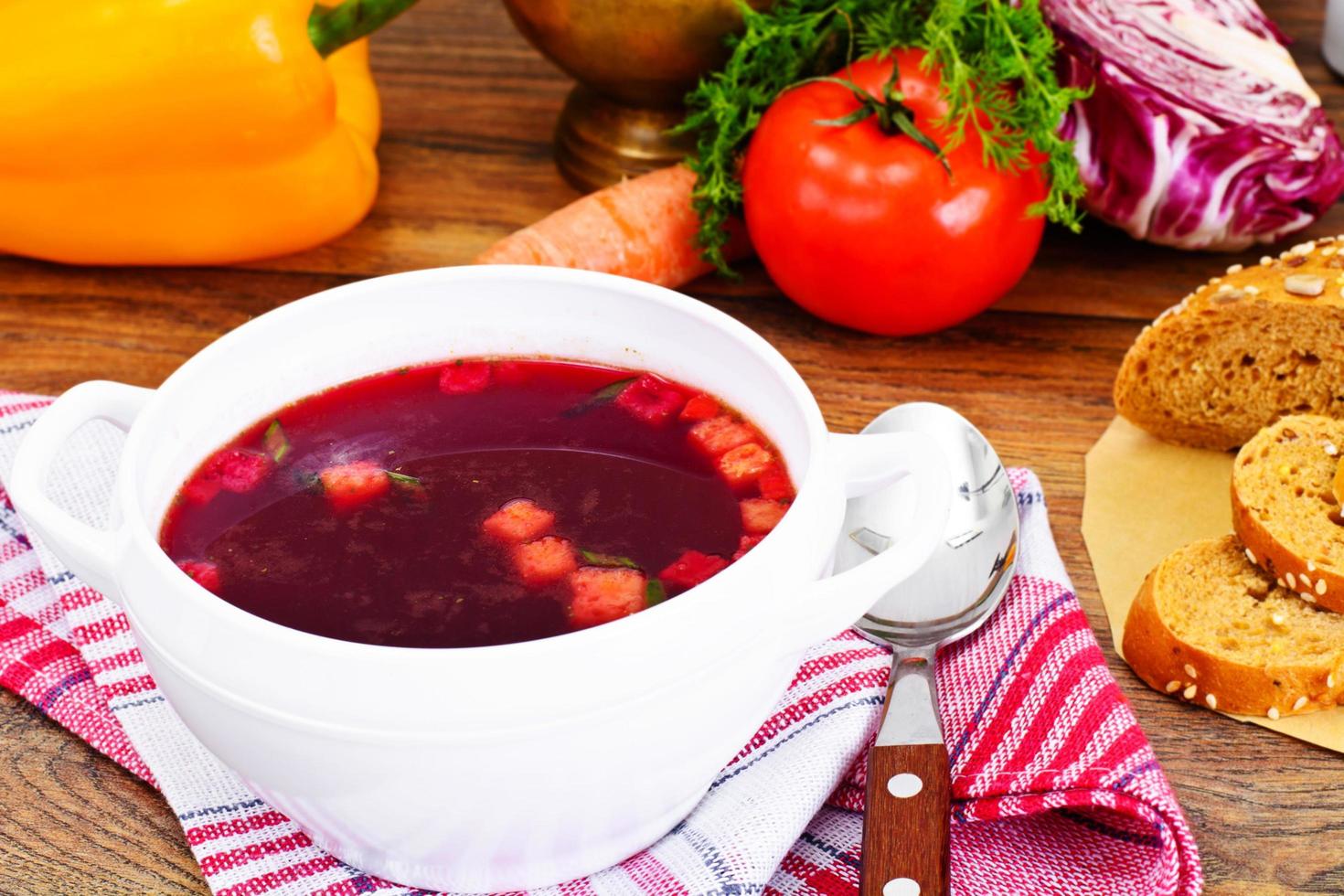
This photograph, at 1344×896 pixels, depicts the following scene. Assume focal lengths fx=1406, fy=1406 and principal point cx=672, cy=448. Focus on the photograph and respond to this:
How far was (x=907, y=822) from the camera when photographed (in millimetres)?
1169

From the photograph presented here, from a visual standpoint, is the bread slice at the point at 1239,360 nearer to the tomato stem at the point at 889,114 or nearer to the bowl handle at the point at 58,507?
the tomato stem at the point at 889,114

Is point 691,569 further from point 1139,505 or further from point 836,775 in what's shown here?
point 1139,505

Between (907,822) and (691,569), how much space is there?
28 cm

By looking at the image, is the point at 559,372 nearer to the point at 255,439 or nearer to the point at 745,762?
the point at 255,439

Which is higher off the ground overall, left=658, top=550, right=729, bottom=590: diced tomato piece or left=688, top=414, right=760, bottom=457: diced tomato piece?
left=658, top=550, right=729, bottom=590: diced tomato piece

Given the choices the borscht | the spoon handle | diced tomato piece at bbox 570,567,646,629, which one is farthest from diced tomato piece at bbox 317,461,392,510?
the spoon handle

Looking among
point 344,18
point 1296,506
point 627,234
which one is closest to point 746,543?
point 1296,506

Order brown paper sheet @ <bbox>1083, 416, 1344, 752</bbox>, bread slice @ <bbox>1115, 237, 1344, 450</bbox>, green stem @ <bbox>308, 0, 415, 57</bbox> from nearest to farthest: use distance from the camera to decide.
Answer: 1. brown paper sheet @ <bbox>1083, 416, 1344, 752</bbox>
2. bread slice @ <bbox>1115, 237, 1344, 450</bbox>
3. green stem @ <bbox>308, 0, 415, 57</bbox>

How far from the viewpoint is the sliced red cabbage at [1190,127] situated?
2.31m

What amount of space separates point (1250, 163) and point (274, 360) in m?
1.70

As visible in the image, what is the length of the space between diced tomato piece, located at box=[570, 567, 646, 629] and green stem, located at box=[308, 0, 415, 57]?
1.58 metres

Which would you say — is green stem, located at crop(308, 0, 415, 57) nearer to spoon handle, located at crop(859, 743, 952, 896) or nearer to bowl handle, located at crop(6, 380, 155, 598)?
bowl handle, located at crop(6, 380, 155, 598)

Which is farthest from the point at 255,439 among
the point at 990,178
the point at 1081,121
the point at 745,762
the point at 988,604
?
the point at 1081,121

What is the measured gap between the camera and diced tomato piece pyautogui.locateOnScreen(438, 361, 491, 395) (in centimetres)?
141
